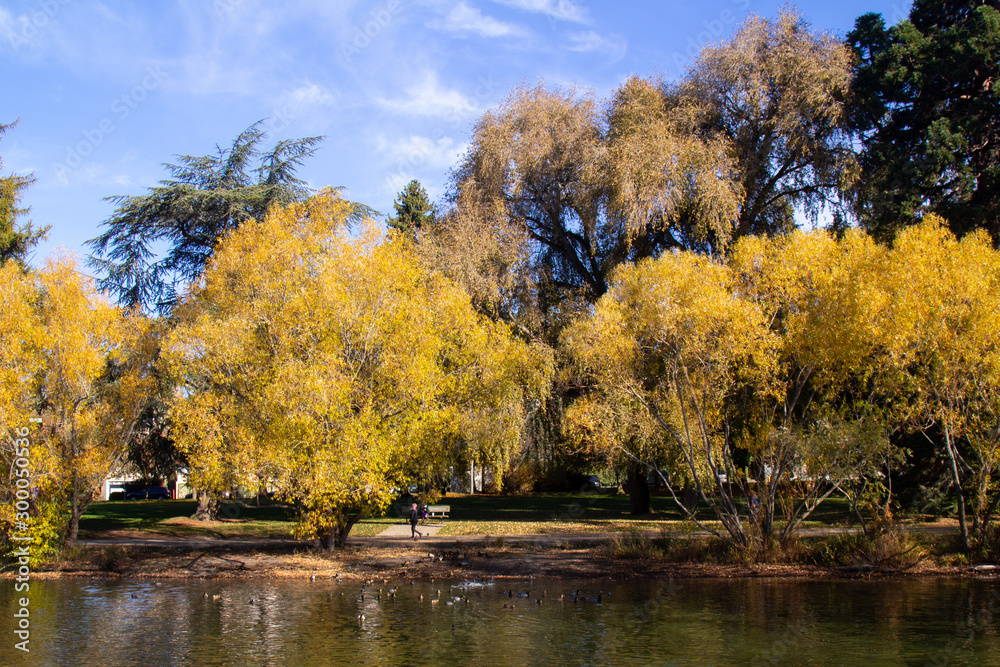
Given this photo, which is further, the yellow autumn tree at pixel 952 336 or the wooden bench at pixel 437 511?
the wooden bench at pixel 437 511

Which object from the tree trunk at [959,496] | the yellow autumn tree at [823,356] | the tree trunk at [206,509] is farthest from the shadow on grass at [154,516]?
the tree trunk at [959,496]

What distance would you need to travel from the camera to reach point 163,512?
122 ft

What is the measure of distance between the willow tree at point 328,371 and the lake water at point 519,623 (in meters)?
2.94

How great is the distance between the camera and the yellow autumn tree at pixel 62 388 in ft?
66.9

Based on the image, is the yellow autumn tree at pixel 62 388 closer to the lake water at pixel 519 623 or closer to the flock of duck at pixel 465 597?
the lake water at pixel 519 623

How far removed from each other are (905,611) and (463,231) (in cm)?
1922

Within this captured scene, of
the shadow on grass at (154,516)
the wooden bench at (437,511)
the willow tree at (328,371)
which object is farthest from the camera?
the wooden bench at (437,511)

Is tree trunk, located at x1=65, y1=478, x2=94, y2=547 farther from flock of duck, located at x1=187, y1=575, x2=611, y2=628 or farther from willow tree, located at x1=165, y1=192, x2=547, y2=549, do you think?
flock of duck, located at x1=187, y1=575, x2=611, y2=628

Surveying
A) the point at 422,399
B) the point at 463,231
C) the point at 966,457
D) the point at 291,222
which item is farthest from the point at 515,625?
the point at 966,457

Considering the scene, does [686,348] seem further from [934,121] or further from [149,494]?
[149,494]

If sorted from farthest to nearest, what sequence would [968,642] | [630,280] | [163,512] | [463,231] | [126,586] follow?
[163,512], [463,231], [630,280], [126,586], [968,642]

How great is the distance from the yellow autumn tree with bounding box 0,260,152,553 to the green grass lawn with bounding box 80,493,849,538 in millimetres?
5886

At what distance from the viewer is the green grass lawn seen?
90.3ft

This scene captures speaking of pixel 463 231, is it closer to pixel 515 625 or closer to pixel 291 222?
pixel 291 222
